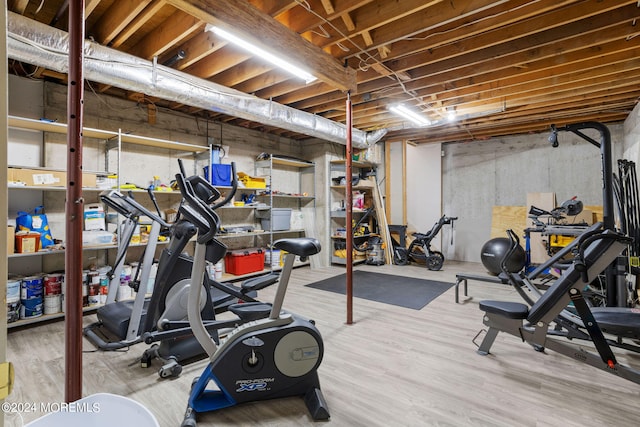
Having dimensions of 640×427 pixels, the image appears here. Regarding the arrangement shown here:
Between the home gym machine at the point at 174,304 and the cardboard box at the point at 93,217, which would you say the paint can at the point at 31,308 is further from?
the home gym machine at the point at 174,304

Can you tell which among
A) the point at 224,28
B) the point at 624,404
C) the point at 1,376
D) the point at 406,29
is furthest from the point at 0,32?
the point at 624,404

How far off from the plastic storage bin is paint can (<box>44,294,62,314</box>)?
313 cm

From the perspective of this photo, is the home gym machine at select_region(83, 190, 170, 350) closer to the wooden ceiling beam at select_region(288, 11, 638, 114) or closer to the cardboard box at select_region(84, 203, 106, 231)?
the cardboard box at select_region(84, 203, 106, 231)

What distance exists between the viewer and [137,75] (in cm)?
308

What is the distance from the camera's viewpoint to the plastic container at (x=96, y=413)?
3.22 ft

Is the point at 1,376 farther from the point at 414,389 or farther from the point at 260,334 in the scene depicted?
the point at 414,389

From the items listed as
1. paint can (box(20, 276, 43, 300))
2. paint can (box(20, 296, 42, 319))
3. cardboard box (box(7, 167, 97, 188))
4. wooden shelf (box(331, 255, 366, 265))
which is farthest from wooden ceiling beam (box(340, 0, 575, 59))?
wooden shelf (box(331, 255, 366, 265))

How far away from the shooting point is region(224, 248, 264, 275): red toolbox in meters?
5.09

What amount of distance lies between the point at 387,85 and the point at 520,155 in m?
4.25

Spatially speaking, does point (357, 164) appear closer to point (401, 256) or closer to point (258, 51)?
point (401, 256)

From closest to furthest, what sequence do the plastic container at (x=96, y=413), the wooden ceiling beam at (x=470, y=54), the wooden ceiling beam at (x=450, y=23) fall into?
the plastic container at (x=96, y=413) → the wooden ceiling beam at (x=450, y=23) → the wooden ceiling beam at (x=470, y=54)

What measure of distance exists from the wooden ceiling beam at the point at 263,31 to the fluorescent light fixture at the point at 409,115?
5.32 feet

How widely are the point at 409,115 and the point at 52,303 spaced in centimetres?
548

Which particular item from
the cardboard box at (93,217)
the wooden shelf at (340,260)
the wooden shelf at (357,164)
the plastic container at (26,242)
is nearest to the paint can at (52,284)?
the plastic container at (26,242)
